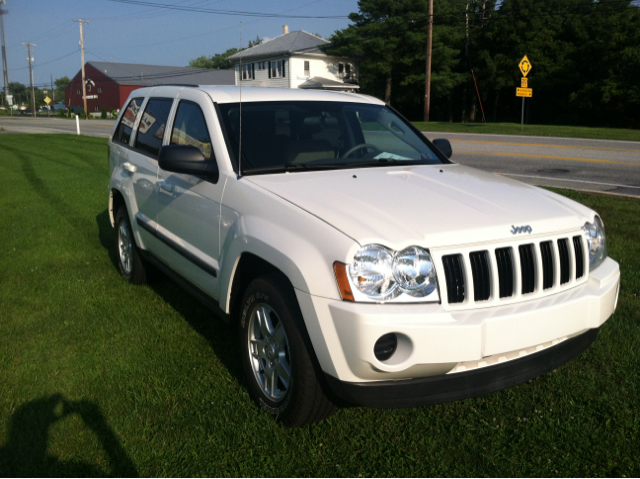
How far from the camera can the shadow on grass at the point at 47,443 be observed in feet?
9.65

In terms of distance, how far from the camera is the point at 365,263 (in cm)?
277

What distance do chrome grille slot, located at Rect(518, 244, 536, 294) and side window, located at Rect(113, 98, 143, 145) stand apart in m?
4.01

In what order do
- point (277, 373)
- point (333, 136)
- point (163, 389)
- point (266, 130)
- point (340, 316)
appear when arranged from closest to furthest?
point (340, 316) → point (277, 373) → point (163, 389) → point (266, 130) → point (333, 136)

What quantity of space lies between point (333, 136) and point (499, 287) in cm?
201

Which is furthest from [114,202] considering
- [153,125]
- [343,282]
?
[343,282]

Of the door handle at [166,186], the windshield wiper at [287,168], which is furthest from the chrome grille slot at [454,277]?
the door handle at [166,186]

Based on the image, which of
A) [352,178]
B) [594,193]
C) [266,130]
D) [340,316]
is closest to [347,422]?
[340,316]

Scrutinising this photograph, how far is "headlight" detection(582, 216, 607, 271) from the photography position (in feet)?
11.1

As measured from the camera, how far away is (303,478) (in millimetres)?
2914

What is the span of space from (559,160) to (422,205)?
13579mm

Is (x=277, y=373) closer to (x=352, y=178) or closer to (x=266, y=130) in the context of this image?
(x=352, y=178)

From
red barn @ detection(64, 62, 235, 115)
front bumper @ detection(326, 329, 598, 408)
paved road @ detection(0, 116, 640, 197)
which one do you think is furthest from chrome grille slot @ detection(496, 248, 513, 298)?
red barn @ detection(64, 62, 235, 115)

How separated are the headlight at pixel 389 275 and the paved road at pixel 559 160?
27.5 ft

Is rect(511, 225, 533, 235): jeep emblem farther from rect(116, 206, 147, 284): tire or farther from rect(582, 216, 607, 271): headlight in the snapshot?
rect(116, 206, 147, 284): tire
